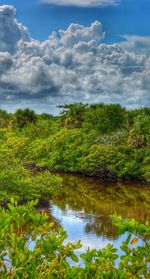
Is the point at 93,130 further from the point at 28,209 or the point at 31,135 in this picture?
the point at 28,209

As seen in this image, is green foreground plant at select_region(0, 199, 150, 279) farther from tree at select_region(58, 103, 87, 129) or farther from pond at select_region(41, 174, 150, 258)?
tree at select_region(58, 103, 87, 129)

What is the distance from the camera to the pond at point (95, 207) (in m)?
23.2

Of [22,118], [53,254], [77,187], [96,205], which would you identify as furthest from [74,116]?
[53,254]

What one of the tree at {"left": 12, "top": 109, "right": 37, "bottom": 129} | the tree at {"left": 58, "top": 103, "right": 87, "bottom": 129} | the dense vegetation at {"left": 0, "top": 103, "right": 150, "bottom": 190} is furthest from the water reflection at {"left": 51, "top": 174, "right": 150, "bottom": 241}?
the tree at {"left": 12, "top": 109, "right": 37, "bottom": 129}

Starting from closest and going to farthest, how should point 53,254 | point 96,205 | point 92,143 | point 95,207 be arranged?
→ point 53,254, point 95,207, point 96,205, point 92,143

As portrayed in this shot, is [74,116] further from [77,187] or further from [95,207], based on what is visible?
[95,207]

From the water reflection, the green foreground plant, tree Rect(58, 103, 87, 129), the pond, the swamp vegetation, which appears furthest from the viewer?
tree Rect(58, 103, 87, 129)

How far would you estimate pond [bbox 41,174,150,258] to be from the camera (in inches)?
915

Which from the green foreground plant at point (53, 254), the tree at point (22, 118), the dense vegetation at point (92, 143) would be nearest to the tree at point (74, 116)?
the dense vegetation at point (92, 143)

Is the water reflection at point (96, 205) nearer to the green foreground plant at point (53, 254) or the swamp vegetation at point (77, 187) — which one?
the swamp vegetation at point (77, 187)

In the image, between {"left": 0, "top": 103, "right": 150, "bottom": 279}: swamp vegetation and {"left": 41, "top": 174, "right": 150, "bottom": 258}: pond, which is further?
{"left": 41, "top": 174, "right": 150, "bottom": 258}: pond

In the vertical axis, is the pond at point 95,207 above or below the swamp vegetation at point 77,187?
below

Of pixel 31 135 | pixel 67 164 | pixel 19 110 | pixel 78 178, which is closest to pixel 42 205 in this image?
pixel 78 178

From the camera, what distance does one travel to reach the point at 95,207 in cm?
3130
